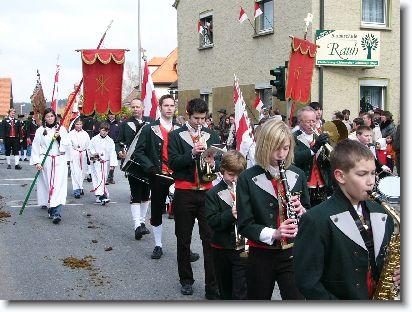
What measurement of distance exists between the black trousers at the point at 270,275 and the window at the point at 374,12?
577 inches

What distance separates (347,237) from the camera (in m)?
2.86

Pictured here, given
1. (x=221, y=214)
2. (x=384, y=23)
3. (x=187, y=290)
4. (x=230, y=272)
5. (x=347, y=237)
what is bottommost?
(x=187, y=290)

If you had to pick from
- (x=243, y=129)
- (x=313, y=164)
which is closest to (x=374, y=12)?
(x=243, y=129)

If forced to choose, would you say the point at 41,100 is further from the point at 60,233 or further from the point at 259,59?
the point at 259,59

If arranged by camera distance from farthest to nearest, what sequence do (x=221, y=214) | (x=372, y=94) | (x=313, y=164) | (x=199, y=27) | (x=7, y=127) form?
(x=7, y=127), (x=372, y=94), (x=199, y=27), (x=313, y=164), (x=221, y=214)

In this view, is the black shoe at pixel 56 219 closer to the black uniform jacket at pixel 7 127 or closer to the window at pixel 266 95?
the window at pixel 266 95

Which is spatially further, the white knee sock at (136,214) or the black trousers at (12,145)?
the black trousers at (12,145)

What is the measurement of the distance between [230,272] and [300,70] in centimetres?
516

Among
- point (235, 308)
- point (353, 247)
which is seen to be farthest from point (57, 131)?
point (353, 247)

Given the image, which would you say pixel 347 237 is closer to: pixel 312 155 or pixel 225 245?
pixel 225 245

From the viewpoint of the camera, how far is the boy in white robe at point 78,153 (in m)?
13.0

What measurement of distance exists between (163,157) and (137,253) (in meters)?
1.19

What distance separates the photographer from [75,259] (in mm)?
7336

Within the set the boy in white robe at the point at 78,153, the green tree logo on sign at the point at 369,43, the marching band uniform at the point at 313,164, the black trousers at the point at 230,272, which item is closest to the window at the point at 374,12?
the green tree logo on sign at the point at 369,43
